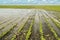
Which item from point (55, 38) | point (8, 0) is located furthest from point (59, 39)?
point (8, 0)

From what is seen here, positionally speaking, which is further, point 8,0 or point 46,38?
point 8,0

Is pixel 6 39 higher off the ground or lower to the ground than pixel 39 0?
higher

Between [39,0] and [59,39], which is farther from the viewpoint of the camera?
[39,0]

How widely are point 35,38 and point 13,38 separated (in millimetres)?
1220

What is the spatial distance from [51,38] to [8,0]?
158021 mm

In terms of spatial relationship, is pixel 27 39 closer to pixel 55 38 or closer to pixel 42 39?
pixel 42 39

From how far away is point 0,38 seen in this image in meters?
10.8

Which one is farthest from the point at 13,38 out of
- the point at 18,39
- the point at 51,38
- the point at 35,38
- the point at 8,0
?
the point at 8,0

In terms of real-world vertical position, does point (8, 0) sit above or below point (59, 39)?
below

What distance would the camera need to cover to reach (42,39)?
33.7 feet

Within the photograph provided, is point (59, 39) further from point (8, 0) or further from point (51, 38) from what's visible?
point (8, 0)

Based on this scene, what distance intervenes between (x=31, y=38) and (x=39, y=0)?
15891cm

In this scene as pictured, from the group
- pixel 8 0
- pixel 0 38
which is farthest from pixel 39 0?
pixel 0 38

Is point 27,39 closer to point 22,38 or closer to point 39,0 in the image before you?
point 22,38
